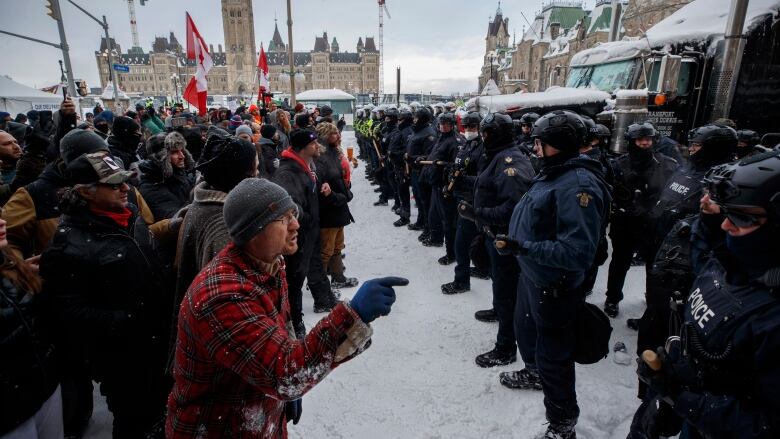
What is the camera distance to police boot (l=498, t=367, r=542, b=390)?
3.50 metres

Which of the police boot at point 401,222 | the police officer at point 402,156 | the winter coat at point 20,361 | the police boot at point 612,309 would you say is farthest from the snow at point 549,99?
the winter coat at point 20,361

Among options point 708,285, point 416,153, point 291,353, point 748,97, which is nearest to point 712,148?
point 708,285

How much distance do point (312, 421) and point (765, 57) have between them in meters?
9.56

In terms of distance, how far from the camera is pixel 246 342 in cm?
130

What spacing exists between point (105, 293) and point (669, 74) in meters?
9.03

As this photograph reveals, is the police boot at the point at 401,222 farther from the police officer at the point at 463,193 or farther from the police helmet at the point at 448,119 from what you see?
the police officer at the point at 463,193

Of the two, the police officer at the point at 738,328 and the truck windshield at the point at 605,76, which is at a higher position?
the truck windshield at the point at 605,76

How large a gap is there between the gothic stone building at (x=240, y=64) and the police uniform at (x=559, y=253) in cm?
9901

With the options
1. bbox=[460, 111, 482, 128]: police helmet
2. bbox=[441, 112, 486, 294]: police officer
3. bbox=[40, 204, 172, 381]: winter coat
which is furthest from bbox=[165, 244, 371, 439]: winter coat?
bbox=[460, 111, 482, 128]: police helmet

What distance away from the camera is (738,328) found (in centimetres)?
143

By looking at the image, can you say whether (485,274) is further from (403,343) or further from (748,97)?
(748,97)

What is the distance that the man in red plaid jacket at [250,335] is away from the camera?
1.29 m

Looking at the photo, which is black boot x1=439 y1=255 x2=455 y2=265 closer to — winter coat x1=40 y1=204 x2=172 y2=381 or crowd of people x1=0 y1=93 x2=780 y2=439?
crowd of people x1=0 y1=93 x2=780 y2=439

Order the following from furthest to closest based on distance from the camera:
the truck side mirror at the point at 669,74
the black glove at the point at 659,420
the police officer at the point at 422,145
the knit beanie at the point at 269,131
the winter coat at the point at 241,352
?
the police officer at the point at 422,145 → the truck side mirror at the point at 669,74 → the knit beanie at the point at 269,131 → the black glove at the point at 659,420 → the winter coat at the point at 241,352
